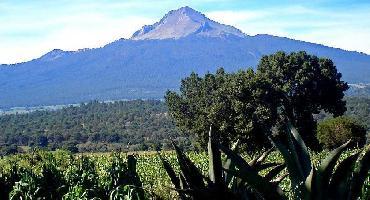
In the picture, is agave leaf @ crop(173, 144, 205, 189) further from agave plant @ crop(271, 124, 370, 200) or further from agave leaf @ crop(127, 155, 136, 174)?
agave leaf @ crop(127, 155, 136, 174)

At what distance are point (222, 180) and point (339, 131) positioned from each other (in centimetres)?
4502

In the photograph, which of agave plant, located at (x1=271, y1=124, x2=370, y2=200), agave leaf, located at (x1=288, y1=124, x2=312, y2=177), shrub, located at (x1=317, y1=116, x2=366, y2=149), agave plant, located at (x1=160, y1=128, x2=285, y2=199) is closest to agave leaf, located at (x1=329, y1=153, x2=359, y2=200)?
agave plant, located at (x1=271, y1=124, x2=370, y2=200)

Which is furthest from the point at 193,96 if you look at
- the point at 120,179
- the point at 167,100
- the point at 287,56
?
the point at 120,179

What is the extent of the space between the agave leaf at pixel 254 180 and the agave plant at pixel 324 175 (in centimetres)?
14

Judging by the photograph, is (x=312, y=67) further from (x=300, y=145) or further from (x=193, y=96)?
(x=300, y=145)

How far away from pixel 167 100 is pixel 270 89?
14.1m

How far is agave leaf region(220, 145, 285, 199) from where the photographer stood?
3.50 meters

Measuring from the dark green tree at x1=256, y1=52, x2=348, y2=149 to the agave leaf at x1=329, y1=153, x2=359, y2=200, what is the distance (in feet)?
149

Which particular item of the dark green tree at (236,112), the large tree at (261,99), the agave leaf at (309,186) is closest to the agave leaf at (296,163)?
the agave leaf at (309,186)

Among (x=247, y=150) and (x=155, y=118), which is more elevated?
(x=247, y=150)

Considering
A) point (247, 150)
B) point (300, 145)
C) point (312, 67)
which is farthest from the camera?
point (312, 67)

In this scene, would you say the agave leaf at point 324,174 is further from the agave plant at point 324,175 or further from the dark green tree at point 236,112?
the dark green tree at point 236,112

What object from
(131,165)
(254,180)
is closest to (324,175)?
(254,180)

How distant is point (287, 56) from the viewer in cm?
5269
